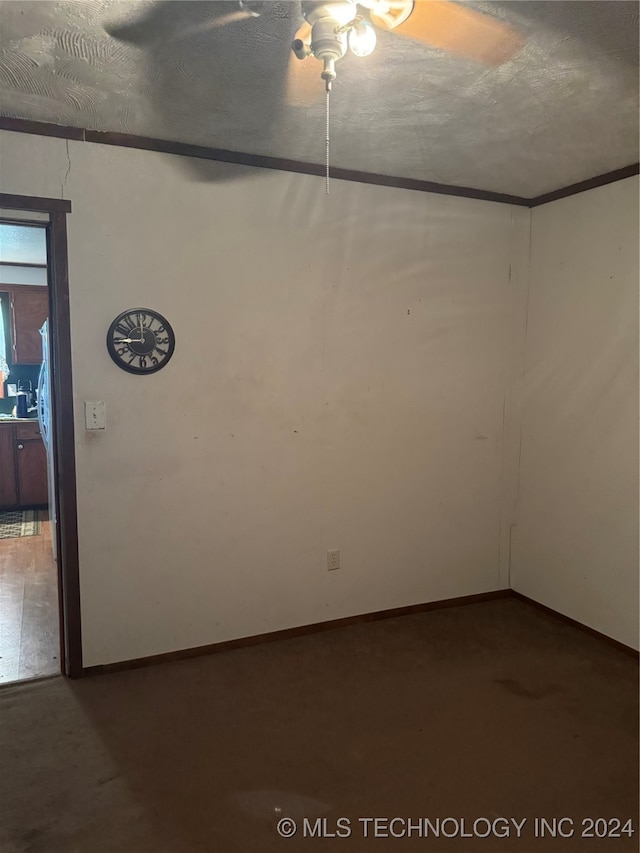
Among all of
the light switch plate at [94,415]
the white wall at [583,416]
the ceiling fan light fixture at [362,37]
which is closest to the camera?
the ceiling fan light fixture at [362,37]

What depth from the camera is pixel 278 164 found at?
9.34ft

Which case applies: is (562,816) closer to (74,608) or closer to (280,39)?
(74,608)

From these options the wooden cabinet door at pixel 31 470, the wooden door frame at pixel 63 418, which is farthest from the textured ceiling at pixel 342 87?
the wooden cabinet door at pixel 31 470

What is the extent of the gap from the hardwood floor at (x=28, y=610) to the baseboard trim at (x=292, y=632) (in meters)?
0.32

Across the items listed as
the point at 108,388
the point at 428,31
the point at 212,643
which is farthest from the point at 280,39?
the point at 212,643

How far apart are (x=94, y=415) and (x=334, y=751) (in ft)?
5.65

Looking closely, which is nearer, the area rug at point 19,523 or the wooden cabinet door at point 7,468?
the area rug at point 19,523

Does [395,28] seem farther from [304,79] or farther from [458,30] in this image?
[304,79]

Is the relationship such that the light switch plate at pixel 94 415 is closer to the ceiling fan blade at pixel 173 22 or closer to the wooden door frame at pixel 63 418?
Answer: the wooden door frame at pixel 63 418

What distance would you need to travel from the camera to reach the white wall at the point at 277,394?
2660 mm

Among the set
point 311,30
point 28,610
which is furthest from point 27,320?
point 311,30

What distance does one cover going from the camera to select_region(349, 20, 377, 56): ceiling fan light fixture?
4.97ft

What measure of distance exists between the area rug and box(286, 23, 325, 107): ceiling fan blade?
166 inches

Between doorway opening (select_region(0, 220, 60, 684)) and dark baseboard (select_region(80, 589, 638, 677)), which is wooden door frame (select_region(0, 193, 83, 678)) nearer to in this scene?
dark baseboard (select_region(80, 589, 638, 677))
